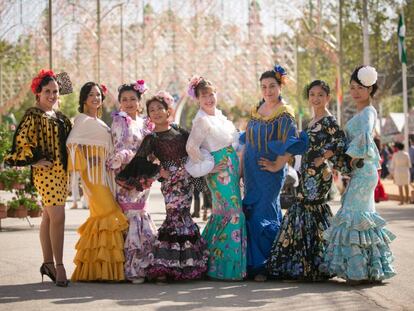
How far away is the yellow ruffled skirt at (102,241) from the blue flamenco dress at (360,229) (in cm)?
190

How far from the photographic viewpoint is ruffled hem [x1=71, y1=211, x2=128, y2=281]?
1032cm

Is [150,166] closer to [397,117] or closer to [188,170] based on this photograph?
[188,170]

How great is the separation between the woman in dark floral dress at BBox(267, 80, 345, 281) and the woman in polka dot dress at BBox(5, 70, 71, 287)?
198cm

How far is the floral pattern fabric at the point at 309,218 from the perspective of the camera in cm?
1019

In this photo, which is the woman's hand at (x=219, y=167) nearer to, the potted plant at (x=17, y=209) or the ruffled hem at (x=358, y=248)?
the ruffled hem at (x=358, y=248)

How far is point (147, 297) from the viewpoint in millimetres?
9305

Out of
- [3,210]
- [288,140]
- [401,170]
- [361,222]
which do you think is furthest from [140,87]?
[401,170]

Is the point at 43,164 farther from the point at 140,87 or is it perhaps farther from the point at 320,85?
the point at 320,85

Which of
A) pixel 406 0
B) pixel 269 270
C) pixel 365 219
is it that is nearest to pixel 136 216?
pixel 269 270

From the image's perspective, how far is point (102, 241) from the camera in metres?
10.3

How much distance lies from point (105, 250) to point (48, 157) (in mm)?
1011

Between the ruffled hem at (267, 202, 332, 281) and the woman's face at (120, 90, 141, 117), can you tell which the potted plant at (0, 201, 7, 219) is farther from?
the ruffled hem at (267, 202, 332, 281)

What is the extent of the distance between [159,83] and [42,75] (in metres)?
51.3

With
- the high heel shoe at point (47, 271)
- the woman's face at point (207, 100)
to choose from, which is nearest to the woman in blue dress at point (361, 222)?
the woman's face at point (207, 100)
